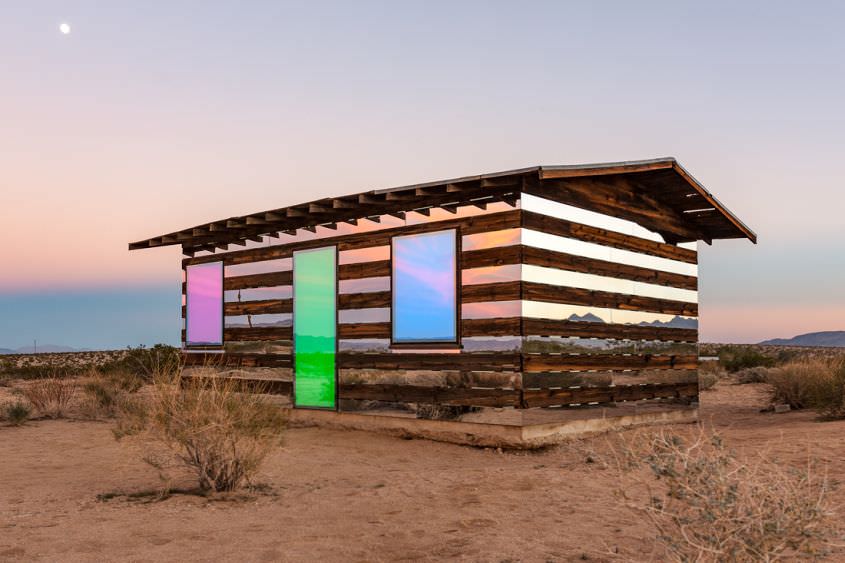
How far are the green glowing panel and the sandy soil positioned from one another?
1993 mm

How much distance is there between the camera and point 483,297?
9.69 meters

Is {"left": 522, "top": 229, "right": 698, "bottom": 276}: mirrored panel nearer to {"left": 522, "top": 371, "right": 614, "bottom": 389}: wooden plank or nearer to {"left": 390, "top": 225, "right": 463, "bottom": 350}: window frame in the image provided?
{"left": 390, "top": 225, "right": 463, "bottom": 350}: window frame

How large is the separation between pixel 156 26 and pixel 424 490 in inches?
416

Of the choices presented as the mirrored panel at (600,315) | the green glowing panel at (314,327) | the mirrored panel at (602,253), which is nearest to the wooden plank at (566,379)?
the mirrored panel at (600,315)

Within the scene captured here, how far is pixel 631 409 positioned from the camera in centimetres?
1138

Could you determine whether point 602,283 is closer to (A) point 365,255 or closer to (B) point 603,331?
(B) point 603,331

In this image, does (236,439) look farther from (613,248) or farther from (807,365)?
(807,365)

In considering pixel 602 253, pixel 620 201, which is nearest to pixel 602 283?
pixel 602 253

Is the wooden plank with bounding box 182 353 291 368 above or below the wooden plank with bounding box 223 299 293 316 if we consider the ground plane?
below

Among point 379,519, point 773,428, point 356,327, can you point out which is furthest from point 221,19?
point 773,428

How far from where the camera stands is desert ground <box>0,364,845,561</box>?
16.4 feet

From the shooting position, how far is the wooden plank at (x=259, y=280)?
12592 millimetres

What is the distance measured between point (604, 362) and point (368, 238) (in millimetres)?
4048

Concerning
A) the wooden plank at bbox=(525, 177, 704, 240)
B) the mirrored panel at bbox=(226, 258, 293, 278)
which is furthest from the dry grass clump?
the mirrored panel at bbox=(226, 258, 293, 278)
